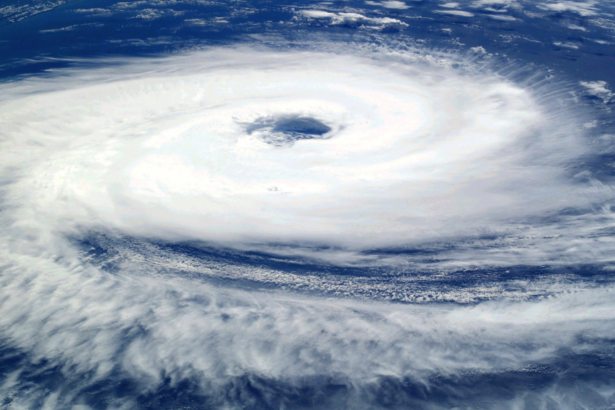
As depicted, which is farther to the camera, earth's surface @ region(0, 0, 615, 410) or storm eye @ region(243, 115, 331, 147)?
storm eye @ region(243, 115, 331, 147)

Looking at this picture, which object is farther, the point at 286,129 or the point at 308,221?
the point at 286,129

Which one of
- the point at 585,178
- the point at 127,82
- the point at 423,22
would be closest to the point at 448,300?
the point at 585,178

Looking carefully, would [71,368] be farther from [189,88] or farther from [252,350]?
[189,88]

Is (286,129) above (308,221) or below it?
above
